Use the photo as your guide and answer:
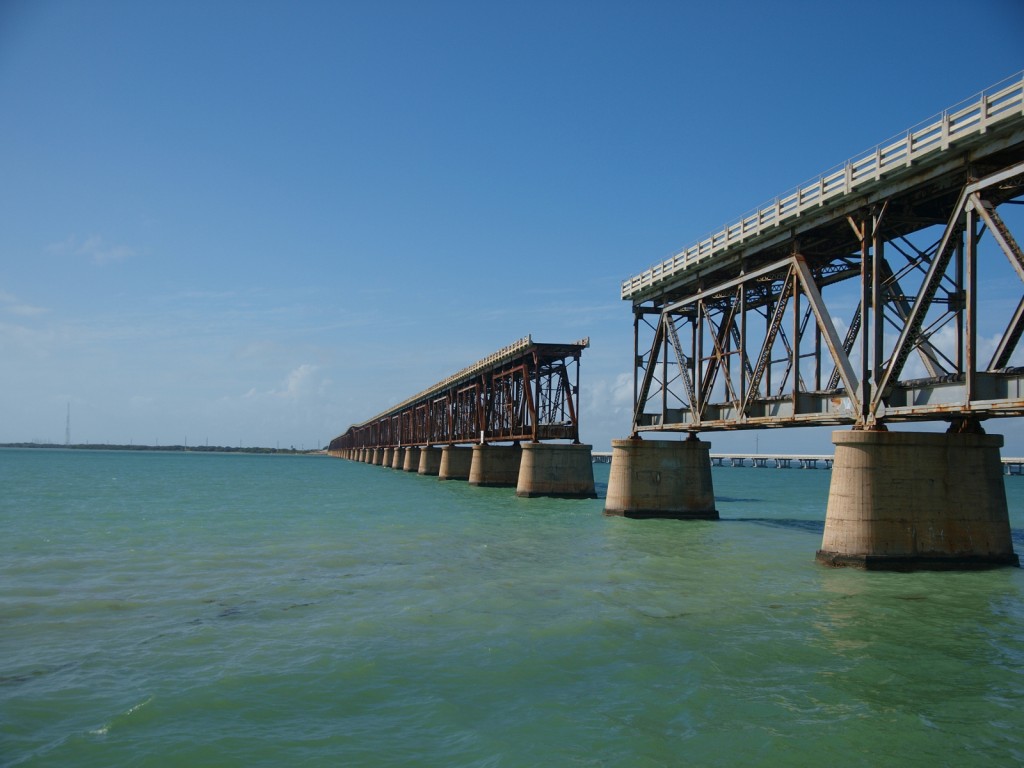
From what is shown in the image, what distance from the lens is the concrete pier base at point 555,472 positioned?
2187 inches

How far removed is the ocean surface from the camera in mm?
10031

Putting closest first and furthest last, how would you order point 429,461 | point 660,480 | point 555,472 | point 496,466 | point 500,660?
point 500,660 → point 660,480 → point 555,472 → point 496,466 → point 429,461

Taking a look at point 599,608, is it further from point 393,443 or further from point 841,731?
point 393,443

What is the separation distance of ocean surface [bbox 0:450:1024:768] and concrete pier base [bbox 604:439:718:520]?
468 inches

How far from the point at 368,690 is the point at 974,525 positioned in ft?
58.9

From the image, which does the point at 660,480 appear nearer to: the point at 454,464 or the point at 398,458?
the point at 454,464

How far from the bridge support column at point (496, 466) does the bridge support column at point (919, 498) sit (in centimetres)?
5002

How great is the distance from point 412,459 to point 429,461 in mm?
14990

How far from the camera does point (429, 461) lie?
350 ft

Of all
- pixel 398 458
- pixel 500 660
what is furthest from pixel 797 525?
pixel 398 458

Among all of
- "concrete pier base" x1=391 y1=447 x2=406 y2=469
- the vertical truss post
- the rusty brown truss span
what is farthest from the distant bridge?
the vertical truss post

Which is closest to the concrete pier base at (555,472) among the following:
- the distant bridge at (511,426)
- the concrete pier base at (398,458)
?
the distant bridge at (511,426)

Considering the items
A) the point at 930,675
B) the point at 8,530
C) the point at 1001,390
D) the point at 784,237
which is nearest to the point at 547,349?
the point at 784,237

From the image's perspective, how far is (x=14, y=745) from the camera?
32.4 feet
